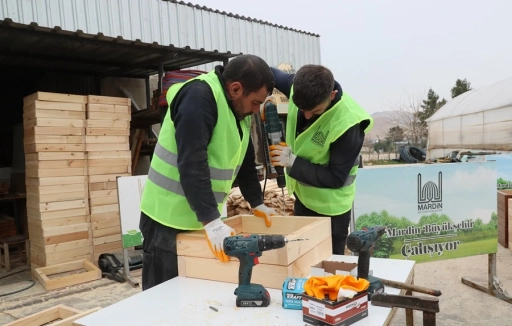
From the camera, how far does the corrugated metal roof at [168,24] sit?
571 centimetres

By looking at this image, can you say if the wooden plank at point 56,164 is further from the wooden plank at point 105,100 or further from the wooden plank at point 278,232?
the wooden plank at point 278,232

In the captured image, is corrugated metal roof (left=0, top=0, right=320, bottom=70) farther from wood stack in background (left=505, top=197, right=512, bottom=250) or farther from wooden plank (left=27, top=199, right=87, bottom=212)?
wood stack in background (left=505, top=197, right=512, bottom=250)

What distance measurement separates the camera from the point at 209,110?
5.88ft

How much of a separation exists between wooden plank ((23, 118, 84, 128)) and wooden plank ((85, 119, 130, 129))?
91mm

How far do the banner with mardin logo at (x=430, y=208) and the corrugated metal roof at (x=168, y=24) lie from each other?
3.53 metres

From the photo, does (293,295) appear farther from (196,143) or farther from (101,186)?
(101,186)

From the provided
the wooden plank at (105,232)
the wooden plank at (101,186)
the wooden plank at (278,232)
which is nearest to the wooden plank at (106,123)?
the wooden plank at (101,186)

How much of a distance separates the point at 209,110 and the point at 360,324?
105 centimetres

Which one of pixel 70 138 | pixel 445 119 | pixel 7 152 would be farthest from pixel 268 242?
pixel 445 119

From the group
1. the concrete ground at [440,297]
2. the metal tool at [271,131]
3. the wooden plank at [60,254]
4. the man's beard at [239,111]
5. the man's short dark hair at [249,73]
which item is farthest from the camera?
the wooden plank at [60,254]

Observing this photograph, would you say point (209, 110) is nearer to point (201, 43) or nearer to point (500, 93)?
point (201, 43)

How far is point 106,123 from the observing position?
579cm

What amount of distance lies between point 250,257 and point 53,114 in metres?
4.72

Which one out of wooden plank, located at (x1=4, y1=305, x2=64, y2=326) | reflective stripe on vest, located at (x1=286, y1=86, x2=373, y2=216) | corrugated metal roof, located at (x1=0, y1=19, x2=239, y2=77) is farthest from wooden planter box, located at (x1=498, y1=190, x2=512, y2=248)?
wooden plank, located at (x1=4, y1=305, x2=64, y2=326)
